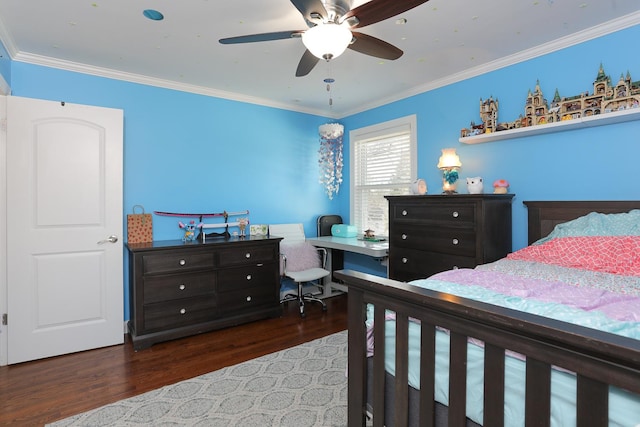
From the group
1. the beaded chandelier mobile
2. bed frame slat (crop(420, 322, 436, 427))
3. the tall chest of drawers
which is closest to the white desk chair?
the beaded chandelier mobile

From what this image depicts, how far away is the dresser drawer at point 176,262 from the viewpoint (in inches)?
117

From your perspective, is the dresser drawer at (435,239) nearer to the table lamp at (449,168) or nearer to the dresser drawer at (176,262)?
the table lamp at (449,168)

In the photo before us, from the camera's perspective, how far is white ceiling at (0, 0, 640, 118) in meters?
2.19

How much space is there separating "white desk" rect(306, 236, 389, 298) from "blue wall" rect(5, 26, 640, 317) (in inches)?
14.6

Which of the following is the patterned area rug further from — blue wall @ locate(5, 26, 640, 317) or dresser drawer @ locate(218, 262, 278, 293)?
blue wall @ locate(5, 26, 640, 317)

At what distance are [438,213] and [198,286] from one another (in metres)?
2.33

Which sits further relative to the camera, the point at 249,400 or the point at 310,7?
the point at 249,400

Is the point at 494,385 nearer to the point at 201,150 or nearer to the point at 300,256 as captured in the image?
the point at 300,256

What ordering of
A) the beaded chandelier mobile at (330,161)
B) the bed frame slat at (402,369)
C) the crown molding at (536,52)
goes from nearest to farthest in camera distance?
the bed frame slat at (402,369)
the crown molding at (536,52)
the beaded chandelier mobile at (330,161)

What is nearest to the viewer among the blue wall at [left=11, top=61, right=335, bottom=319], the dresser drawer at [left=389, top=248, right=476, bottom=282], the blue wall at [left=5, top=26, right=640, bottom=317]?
the blue wall at [left=5, top=26, right=640, bottom=317]

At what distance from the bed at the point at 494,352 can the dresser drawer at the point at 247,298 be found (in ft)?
7.29

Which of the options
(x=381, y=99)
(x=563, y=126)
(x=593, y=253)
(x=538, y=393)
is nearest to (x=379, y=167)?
(x=381, y=99)

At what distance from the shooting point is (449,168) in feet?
10.9

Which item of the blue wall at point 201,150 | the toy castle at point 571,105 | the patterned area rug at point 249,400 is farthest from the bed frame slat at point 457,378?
the blue wall at point 201,150
